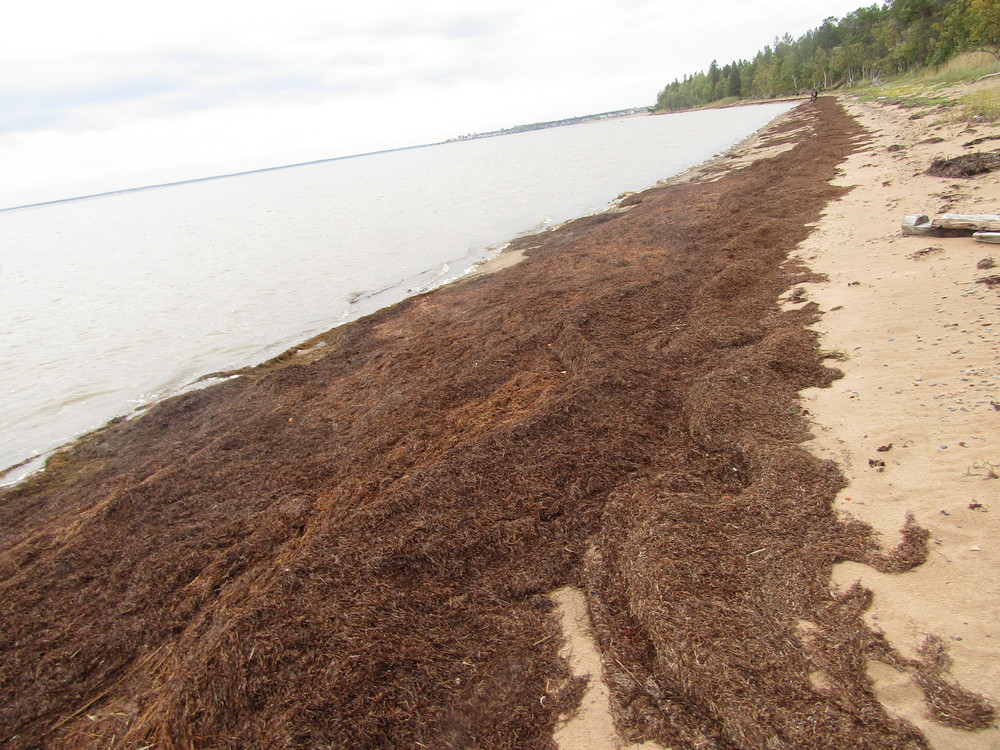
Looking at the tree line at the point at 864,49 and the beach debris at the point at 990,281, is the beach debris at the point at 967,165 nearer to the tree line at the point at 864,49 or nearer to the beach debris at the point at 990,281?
the beach debris at the point at 990,281

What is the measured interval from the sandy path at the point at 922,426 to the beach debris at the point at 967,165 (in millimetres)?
2351

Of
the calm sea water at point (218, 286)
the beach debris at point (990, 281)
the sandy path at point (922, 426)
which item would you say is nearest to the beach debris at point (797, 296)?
the sandy path at point (922, 426)

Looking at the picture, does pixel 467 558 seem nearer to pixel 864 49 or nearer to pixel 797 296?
pixel 797 296

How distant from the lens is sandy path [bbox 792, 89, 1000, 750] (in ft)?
9.65

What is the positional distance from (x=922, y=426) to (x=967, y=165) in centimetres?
1229

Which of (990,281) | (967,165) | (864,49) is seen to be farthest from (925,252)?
(864,49)

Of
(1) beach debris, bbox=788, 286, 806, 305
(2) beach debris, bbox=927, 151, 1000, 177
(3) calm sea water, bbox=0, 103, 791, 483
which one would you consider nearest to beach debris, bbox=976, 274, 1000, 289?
(1) beach debris, bbox=788, 286, 806, 305

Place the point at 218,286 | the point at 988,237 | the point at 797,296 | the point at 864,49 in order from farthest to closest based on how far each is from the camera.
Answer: the point at 864,49
the point at 218,286
the point at 797,296
the point at 988,237

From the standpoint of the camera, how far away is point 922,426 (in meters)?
4.68

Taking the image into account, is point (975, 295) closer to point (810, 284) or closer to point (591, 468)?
point (810, 284)

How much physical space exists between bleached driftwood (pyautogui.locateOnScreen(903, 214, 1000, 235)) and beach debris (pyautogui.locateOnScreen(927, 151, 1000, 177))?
492 cm

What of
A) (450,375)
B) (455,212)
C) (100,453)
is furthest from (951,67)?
(100,453)

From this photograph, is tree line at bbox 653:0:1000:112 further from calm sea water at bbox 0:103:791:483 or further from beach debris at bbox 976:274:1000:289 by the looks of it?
beach debris at bbox 976:274:1000:289

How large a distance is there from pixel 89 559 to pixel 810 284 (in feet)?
36.3
